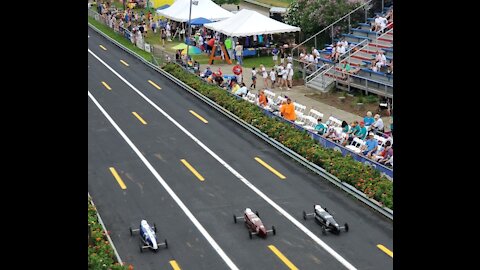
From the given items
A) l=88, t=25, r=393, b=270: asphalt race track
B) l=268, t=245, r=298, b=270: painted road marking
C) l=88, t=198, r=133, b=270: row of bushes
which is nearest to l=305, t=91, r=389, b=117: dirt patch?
l=88, t=25, r=393, b=270: asphalt race track

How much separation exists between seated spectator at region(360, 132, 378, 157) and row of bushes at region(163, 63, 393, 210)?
0.62 m

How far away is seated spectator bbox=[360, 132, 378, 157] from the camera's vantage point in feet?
89.9

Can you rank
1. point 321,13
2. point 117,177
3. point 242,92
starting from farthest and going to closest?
point 321,13
point 242,92
point 117,177

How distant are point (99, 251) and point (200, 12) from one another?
138 feet

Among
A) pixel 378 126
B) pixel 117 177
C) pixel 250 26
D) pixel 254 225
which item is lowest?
pixel 117 177

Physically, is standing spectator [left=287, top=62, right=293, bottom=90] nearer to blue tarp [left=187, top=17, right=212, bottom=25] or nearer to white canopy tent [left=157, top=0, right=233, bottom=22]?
blue tarp [left=187, top=17, right=212, bottom=25]

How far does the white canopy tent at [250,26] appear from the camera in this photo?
2028 inches

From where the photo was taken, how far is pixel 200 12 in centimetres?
5928

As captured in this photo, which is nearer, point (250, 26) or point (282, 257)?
point (282, 257)

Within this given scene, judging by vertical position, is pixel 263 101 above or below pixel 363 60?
below

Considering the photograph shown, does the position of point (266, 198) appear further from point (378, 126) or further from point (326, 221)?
point (378, 126)

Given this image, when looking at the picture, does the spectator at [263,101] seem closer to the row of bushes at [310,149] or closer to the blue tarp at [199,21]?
the row of bushes at [310,149]

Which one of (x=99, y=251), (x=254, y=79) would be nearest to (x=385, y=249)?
(x=99, y=251)
